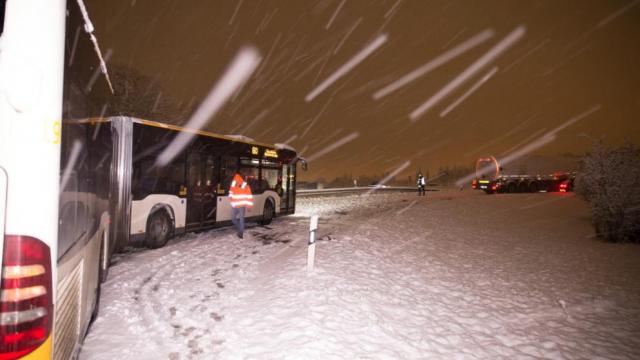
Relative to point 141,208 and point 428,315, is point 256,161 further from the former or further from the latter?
point 428,315

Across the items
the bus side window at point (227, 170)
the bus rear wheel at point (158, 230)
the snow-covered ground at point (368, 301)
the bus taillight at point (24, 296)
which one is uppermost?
the bus side window at point (227, 170)

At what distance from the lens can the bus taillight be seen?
1756mm

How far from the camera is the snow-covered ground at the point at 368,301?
14.0ft

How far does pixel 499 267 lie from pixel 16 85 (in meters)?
9.02

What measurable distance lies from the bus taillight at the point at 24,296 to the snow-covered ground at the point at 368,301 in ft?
7.69

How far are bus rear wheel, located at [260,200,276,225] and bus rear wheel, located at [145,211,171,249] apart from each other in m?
4.86

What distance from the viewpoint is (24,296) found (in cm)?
182

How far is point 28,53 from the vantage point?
181 cm

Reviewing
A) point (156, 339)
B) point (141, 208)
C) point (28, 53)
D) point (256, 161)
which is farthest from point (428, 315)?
point (256, 161)

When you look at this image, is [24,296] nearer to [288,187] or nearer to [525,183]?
[288,187]

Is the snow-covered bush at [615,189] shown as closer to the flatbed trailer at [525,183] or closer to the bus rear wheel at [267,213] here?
the bus rear wheel at [267,213]

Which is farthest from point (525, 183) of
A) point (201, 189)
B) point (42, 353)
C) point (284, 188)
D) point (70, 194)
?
point (42, 353)

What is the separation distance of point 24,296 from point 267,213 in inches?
495

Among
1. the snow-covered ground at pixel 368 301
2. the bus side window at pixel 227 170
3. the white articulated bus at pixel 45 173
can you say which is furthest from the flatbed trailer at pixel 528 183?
the white articulated bus at pixel 45 173
